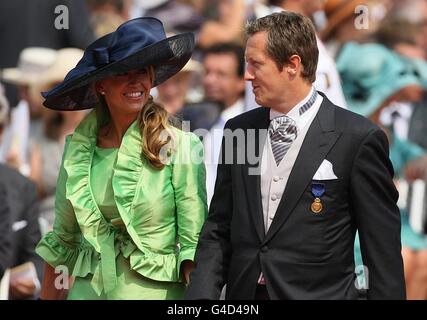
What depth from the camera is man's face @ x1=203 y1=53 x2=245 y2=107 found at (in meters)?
8.10

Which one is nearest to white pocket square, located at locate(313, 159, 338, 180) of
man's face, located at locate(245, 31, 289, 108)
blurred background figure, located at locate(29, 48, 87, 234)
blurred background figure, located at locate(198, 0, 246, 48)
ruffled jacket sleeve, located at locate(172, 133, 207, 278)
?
man's face, located at locate(245, 31, 289, 108)

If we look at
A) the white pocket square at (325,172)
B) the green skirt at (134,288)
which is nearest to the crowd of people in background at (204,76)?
the green skirt at (134,288)

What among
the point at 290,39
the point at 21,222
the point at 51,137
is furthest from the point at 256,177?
the point at 51,137

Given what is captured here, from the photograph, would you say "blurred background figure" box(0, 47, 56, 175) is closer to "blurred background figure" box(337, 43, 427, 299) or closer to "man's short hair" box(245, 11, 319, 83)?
"blurred background figure" box(337, 43, 427, 299)

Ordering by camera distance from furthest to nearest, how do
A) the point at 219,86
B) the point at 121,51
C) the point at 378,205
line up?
the point at 219,86 < the point at 121,51 < the point at 378,205

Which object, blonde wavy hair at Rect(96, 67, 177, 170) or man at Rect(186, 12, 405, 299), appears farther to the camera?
blonde wavy hair at Rect(96, 67, 177, 170)

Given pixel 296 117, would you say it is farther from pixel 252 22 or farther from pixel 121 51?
pixel 121 51

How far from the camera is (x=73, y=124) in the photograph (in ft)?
27.5

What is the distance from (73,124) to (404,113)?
7.49 ft

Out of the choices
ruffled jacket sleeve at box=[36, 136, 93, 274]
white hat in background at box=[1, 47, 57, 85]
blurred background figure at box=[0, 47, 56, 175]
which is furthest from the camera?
white hat in background at box=[1, 47, 57, 85]

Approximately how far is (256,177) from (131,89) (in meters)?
0.65

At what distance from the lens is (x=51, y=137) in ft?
27.6

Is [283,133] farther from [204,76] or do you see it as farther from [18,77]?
[18,77]
